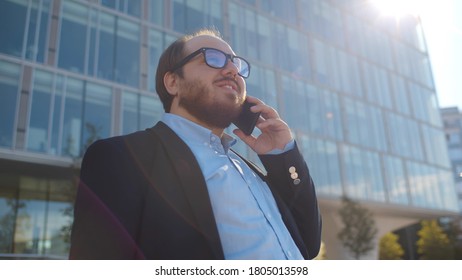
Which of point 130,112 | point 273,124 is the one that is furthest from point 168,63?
point 130,112

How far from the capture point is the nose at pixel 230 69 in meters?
1.88

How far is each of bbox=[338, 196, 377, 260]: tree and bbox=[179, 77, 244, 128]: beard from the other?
1906 cm

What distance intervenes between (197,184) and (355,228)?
67.0 feet

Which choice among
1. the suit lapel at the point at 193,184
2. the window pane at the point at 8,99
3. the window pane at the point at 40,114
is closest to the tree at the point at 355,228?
the window pane at the point at 40,114

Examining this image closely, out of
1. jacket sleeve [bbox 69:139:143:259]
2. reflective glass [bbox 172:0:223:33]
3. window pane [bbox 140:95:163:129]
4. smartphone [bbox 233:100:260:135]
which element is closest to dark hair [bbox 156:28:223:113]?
smartphone [bbox 233:100:260:135]

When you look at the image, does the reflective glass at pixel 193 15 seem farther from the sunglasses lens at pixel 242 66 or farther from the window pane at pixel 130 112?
the sunglasses lens at pixel 242 66

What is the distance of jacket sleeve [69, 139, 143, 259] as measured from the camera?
4.28 ft

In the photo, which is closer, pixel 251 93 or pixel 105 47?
pixel 105 47

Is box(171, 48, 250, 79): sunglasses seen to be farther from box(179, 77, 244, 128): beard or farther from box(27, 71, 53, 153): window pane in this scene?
box(27, 71, 53, 153): window pane

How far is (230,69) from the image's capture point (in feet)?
6.20

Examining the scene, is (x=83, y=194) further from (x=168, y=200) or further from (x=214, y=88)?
(x=214, y=88)

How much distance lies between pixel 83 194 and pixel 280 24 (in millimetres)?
20461

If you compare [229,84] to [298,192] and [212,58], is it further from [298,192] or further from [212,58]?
[298,192]
